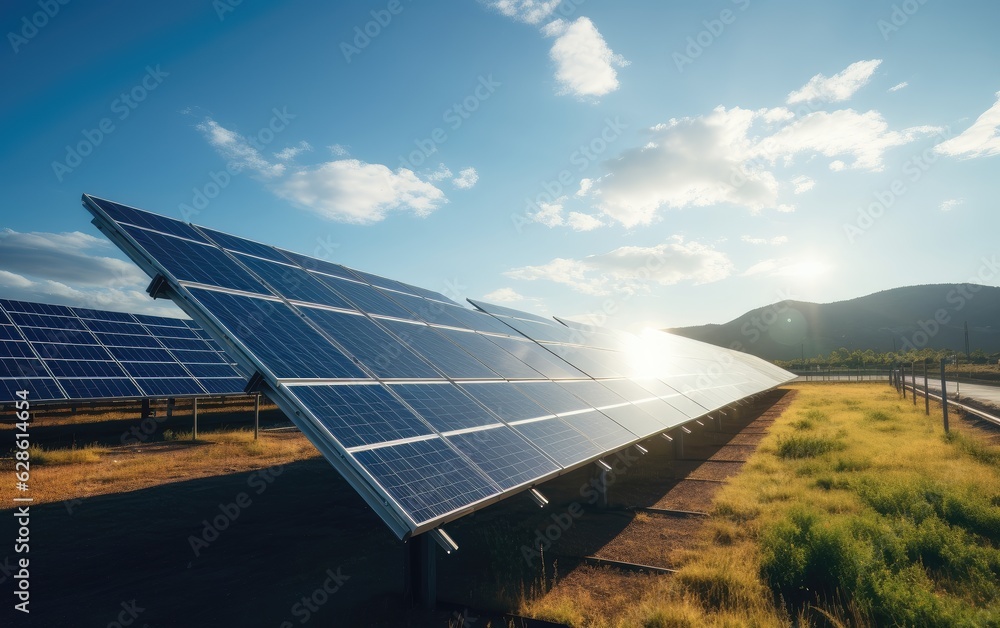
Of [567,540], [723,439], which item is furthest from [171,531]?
[723,439]

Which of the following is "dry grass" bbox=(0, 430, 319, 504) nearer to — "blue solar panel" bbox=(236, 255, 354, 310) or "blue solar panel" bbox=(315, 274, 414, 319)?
"blue solar panel" bbox=(315, 274, 414, 319)

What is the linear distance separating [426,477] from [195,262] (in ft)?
18.3

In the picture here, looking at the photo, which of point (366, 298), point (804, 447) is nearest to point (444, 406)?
point (366, 298)

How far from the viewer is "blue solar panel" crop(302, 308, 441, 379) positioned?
29.5 ft

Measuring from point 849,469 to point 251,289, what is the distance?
17971 millimetres

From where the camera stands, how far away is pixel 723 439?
999 inches

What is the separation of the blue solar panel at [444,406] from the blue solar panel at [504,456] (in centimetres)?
26

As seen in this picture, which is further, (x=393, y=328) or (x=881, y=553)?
(x=393, y=328)

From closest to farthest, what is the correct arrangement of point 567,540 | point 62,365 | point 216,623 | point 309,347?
point 216,623, point 309,347, point 567,540, point 62,365

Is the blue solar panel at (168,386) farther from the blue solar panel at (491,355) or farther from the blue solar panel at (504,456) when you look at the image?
the blue solar panel at (504,456)

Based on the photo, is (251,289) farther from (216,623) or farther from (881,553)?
(881,553)

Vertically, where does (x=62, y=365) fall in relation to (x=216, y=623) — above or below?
above
